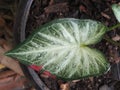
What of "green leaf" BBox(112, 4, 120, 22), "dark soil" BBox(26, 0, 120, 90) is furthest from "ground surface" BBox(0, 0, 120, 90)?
"green leaf" BBox(112, 4, 120, 22)

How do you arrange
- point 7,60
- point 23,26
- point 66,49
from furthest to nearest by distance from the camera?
point 7,60
point 23,26
point 66,49

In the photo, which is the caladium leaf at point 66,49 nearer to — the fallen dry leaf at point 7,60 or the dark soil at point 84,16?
the dark soil at point 84,16

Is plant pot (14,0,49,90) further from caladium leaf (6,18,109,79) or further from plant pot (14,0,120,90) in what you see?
caladium leaf (6,18,109,79)

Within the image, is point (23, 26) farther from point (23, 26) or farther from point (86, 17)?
point (86, 17)

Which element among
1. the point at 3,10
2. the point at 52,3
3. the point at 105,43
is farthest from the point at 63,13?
the point at 3,10

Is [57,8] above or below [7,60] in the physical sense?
above

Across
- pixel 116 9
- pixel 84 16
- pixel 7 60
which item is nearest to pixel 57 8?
pixel 84 16

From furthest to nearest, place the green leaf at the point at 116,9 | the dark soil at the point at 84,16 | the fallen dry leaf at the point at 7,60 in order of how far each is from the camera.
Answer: the fallen dry leaf at the point at 7,60
the dark soil at the point at 84,16
the green leaf at the point at 116,9

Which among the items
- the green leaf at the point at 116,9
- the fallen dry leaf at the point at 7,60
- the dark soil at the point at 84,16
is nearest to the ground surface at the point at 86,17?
the dark soil at the point at 84,16
